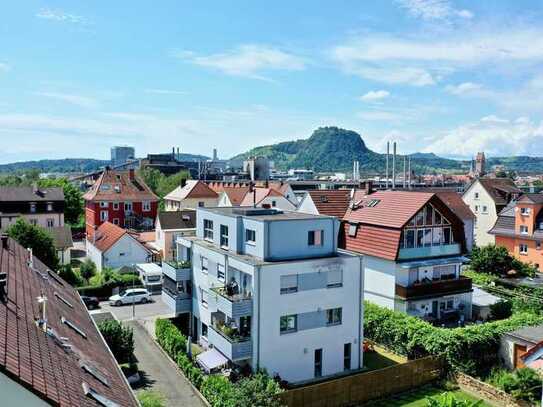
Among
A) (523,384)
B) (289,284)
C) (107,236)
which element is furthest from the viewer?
(107,236)

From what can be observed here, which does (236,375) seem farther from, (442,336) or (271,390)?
(442,336)

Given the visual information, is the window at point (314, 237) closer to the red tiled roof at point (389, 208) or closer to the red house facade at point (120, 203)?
the red tiled roof at point (389, 208)

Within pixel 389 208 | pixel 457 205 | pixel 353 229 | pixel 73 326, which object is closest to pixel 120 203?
pixel 353 229

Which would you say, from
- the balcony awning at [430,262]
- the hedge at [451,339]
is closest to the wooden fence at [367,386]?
the hedge at [451,339]

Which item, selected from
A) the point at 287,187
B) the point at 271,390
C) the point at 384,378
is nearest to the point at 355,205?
the point at 384,378

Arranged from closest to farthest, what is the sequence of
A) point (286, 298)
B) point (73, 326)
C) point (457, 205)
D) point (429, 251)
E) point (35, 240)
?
point (73, 326), point (286, 298), point (429, 251), point (35, 240), point (457, 205)

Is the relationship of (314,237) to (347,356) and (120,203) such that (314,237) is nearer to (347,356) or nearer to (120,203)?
(347,356)
